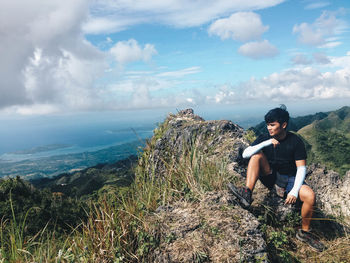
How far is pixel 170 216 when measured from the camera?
380cm

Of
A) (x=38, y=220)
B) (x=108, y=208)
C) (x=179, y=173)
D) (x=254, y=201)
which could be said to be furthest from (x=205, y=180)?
(x=38, y=220)

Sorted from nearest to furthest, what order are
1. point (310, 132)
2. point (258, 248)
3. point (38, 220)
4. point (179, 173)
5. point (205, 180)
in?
point (258, 248) → point (205, 180) → point (179, 173) → point (38, 220) → point (310, 132)

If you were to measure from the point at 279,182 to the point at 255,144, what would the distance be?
875 millimetres

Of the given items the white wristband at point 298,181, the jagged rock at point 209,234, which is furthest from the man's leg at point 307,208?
the jagged rock at point 209,234

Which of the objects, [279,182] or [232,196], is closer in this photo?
[232,196]

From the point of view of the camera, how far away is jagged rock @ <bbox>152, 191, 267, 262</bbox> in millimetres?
3068

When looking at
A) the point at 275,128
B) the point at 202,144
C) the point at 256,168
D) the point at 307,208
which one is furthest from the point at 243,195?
the point at 202,144

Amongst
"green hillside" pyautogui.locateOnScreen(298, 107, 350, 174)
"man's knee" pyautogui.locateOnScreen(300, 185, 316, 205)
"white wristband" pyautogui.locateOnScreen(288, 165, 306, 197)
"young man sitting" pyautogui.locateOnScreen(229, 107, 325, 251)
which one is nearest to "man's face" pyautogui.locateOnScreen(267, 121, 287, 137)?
"young man sitting" pyautogui.locateOnScreen(229, 107, 325, 251)

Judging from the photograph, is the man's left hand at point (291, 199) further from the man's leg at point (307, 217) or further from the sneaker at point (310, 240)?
the sneaker at point (310, 240)

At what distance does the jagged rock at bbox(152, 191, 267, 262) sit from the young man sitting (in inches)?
21.8

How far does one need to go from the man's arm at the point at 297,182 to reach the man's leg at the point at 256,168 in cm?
53

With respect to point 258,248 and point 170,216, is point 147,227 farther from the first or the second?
point 258,248

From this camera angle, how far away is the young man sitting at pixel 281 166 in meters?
4.22

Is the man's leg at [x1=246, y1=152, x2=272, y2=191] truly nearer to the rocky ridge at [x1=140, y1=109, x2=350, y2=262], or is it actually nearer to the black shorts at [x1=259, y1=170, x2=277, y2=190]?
A: the black shorts at [x1=259, y1=170, x2=277, y2=190]
